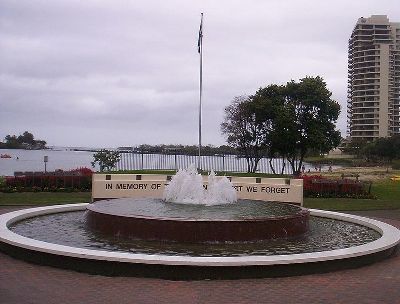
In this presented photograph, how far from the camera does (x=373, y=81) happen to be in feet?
469

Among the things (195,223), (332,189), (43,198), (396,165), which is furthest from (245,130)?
(396,165)

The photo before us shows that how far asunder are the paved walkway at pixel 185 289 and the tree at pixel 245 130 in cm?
3904

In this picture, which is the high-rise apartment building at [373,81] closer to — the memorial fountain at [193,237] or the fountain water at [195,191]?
the fountain water at [195,191]

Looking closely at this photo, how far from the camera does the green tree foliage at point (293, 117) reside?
4494 centimetres

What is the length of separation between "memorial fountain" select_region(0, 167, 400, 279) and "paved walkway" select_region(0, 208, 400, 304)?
0.73 ft

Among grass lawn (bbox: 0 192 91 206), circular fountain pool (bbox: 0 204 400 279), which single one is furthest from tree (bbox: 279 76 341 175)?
circular fountain pool (bbox: 0 204 400 279)

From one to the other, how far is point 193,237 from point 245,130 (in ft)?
130

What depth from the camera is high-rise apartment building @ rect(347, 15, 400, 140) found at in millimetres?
138750

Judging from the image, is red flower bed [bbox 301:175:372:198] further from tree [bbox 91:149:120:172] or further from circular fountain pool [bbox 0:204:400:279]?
tree [bbox 91:149:120:172]

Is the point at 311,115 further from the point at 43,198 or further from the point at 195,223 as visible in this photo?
the point at 195,223

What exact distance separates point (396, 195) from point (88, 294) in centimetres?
2374

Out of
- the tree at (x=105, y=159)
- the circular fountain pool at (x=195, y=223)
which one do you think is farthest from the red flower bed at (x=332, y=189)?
the tree at (x=105, y=159)

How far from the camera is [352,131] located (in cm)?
14188

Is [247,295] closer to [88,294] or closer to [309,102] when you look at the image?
[88,294]
